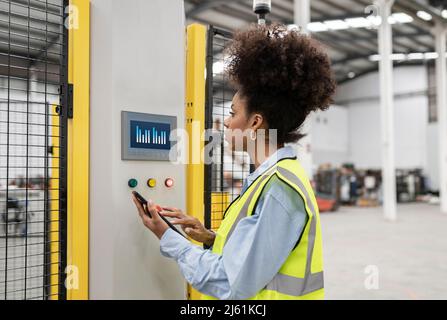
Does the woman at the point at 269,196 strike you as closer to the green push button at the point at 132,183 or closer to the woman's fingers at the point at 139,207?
the woman's fingers at the point at 139,207

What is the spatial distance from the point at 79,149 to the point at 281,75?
2.67ft

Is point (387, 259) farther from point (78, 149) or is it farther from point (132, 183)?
point (78, 149)

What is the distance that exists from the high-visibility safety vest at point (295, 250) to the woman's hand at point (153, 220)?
24cm

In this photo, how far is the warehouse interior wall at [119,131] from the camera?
1.41 m

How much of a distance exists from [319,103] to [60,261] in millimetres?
1132

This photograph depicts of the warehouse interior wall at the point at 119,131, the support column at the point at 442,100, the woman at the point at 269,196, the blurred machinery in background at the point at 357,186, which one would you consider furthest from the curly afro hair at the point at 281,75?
the support column at the point at 442,100

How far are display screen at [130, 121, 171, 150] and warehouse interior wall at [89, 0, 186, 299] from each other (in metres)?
0.05

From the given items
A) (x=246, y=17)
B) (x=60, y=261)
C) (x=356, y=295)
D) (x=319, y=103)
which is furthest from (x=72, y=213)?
(x=246, y=17)

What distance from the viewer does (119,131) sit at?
1.42m

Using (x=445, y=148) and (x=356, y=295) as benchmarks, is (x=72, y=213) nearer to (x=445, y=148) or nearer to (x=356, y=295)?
(x=356, y=295)

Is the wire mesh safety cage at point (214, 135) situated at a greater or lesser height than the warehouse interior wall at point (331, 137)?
lesser

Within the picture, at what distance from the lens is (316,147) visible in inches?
658

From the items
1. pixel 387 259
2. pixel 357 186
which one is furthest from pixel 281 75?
pixel 357 186
